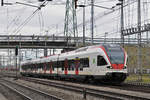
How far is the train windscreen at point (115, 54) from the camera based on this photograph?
22970mm

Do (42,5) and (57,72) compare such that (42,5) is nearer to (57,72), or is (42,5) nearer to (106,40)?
(57,72)

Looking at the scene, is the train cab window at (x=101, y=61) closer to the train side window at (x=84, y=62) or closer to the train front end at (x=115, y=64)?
the train front end at (x=115, y=64)

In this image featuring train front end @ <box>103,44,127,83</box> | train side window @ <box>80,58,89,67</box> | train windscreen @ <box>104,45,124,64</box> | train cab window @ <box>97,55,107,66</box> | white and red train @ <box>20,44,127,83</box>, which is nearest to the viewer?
train front end @ <box>103,44,127,83</box>

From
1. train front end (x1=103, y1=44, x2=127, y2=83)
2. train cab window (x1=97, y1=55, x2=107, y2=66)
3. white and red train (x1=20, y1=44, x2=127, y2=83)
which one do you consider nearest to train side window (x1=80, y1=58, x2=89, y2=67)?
white and red train (x1=20, y1=44, x2=127, y2=83)

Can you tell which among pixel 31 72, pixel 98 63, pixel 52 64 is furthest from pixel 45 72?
pixel 98 63

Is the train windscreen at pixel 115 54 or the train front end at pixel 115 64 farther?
the train windscreen at pixel 115 54

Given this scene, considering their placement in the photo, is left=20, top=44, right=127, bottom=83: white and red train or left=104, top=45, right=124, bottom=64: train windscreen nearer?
left=20, top=44, right=127, bottom=83: white and red train

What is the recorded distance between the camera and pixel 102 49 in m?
23.6

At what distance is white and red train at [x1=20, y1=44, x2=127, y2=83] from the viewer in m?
22.8

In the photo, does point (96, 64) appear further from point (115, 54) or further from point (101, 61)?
point (115, 54)

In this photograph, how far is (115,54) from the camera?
2336cm

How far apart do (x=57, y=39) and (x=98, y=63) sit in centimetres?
3228

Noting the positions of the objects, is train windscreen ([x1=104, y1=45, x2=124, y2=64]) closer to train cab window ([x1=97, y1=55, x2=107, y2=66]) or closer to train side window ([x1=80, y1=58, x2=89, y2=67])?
train cab window ([x1=97, y1=55, x2=107, y2=66])

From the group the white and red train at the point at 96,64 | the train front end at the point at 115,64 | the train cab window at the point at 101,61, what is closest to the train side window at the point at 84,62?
the white and red train at the point at 96,64
